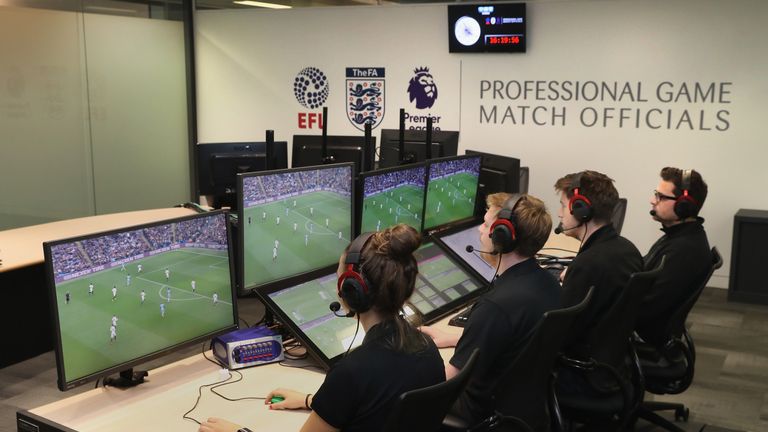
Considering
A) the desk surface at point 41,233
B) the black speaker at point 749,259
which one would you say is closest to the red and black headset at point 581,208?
the desk surface at point 41,233

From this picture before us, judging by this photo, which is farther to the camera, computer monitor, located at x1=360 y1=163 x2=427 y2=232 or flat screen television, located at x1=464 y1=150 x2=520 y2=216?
flat screen television, located at x1=464 y1=150 x2=520 y2=216

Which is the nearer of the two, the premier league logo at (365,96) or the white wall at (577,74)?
the white wall at (577,74)

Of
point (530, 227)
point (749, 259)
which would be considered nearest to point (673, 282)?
point (530, 227)

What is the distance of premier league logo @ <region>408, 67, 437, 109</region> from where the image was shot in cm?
715

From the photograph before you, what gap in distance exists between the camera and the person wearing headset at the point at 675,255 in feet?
10.9

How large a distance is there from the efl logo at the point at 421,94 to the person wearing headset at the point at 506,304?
15.0 feet

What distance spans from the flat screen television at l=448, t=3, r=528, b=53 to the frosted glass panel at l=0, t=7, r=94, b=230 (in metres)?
3.34

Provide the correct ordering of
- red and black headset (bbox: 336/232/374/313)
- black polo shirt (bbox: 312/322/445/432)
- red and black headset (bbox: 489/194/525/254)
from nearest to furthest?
black polo shirt (bbox: 312/322/445/432) < red and black headset (bbox: 336/232/374/313) < red and black headset (bbox: 489/194/525/254)

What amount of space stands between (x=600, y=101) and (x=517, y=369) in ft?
15.0

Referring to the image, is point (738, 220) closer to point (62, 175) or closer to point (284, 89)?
point (284, 89)

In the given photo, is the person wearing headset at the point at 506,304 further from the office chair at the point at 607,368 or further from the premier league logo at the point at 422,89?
the premier league logo at the point at 422,89

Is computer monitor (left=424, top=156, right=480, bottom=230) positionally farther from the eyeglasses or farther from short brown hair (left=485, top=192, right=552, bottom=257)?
short brown hair (left=485, top=192, right=552, bottom=257)

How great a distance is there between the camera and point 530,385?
2.46 meters

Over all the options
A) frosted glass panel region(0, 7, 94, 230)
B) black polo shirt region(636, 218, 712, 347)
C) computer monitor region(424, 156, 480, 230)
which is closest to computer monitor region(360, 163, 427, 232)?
computer monitor region(424, 156, 480, 230)
